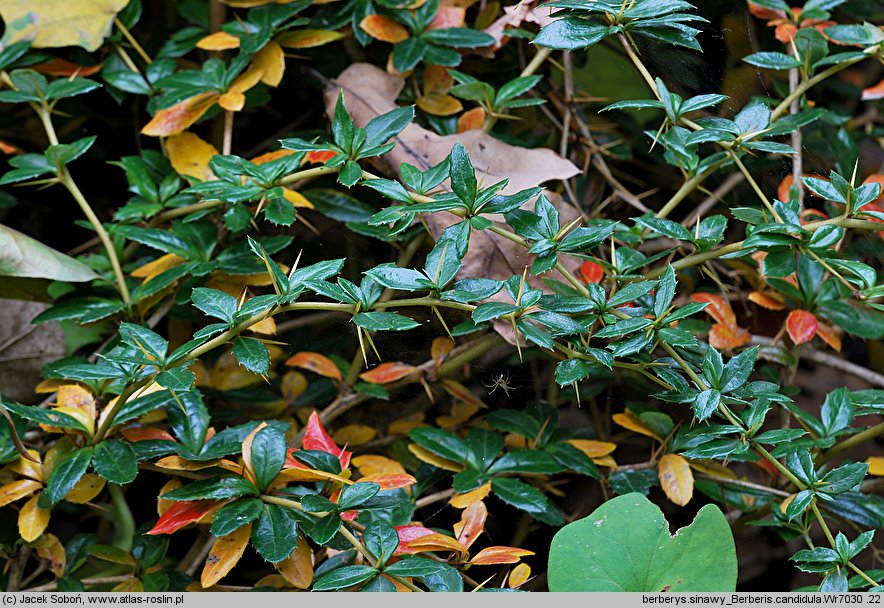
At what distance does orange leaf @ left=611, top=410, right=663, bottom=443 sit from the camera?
1.01 metres

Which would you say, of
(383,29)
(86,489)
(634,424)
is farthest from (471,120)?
(86,489)

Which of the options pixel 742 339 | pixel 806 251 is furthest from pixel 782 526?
pixel 806 251

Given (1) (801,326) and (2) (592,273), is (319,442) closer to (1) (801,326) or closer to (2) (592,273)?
(2) (592,273)

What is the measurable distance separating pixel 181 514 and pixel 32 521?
7.5 inches

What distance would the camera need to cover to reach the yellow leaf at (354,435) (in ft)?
3.57

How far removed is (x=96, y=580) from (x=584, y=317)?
0.67 m

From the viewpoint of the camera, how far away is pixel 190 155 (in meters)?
1.12

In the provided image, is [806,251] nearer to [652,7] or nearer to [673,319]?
[673,319]

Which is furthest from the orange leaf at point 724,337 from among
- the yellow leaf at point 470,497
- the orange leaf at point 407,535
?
the orange leaf at point 407,535

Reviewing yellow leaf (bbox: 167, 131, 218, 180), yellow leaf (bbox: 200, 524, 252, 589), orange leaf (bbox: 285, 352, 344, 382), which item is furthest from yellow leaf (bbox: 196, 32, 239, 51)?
yellow leaf (bbox: 200, 524, 252, 589)

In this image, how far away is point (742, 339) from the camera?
1.08 metres

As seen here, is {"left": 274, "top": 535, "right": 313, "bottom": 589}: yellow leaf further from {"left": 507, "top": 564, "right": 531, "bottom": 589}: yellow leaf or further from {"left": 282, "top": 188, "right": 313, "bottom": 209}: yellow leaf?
{"left": 282, "top": 188, "right": 313, "bottom": 209}: yellow leaf

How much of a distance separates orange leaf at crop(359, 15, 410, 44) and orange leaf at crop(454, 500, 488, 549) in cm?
69

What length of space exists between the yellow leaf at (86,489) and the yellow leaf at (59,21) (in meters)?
0.63
